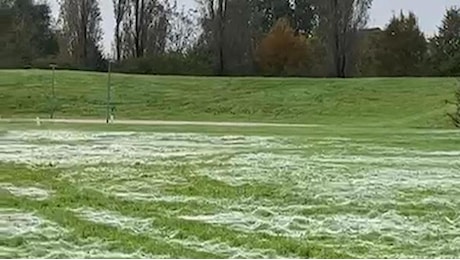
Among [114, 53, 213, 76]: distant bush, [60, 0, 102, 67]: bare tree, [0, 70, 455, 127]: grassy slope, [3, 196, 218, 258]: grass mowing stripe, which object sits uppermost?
[60, 0, 102, 67]: bare tree

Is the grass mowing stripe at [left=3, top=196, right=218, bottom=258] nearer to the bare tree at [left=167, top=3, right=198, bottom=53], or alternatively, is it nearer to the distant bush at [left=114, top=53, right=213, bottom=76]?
the distant bush at [left=114, top=53, right=213, bottom=76]

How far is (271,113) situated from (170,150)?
21.1 m

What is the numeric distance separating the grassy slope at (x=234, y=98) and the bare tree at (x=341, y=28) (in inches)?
209

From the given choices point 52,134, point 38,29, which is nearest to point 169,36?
point 38,29

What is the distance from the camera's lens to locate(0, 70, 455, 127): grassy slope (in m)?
37.3

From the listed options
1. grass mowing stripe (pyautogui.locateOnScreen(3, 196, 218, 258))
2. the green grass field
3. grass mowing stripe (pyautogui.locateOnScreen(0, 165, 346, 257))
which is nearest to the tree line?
the green grass field

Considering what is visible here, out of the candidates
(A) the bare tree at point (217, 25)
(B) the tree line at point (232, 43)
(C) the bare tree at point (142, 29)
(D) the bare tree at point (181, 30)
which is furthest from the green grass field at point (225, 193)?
(D) the bare tree at point (181, 30)

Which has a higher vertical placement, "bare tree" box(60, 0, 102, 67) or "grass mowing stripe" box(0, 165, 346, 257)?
"bare tree" box(60, 0, 102, 67)

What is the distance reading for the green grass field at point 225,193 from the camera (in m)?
6.98

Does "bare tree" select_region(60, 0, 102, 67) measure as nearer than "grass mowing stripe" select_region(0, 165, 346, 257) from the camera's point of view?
Answer: No

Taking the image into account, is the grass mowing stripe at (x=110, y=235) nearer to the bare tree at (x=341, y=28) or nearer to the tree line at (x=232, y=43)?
the tree line at (x=232, y=43)

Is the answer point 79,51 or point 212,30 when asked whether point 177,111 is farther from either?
point 79,51

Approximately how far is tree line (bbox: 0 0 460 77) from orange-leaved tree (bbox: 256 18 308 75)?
0.20 ft

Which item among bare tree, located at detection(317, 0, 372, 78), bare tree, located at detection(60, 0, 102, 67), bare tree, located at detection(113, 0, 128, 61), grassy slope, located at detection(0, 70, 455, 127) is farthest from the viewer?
bare tree, located at detection(113, 0, 128, 61)
